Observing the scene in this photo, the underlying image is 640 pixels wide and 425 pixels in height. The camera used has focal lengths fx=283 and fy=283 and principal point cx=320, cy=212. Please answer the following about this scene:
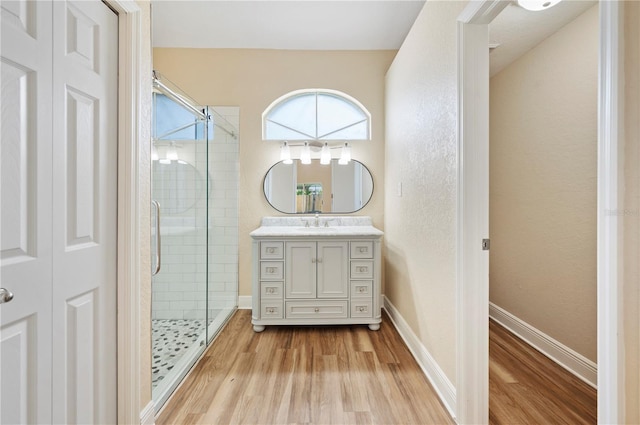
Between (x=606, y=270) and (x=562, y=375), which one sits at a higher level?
(x=606, y=270)

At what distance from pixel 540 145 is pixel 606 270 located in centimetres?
183

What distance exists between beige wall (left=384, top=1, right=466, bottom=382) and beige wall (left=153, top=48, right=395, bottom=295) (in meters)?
0.44

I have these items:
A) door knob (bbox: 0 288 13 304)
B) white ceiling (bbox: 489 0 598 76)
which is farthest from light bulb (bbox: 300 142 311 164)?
door knob (bbox: 0 288 13 304)

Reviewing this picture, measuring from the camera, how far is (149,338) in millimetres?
1416

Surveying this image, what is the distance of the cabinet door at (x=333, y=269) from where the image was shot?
8.17ft

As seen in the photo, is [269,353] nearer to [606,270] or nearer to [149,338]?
[149,338]

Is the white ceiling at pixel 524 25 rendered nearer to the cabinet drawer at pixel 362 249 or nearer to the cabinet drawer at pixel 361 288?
the cabinet drawer at pixel 362 249

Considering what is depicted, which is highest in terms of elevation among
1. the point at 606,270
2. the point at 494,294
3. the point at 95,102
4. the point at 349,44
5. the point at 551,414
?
the point at 349,44

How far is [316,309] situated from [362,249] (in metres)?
0.66

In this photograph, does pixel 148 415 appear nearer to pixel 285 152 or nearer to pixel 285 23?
pixel 285 152

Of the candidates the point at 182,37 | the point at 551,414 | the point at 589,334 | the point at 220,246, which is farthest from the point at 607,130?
the point at 182,37

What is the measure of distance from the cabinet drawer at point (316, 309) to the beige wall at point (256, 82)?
74cm

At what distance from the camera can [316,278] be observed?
2.49m

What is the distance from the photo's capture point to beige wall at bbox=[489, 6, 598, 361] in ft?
5.98
